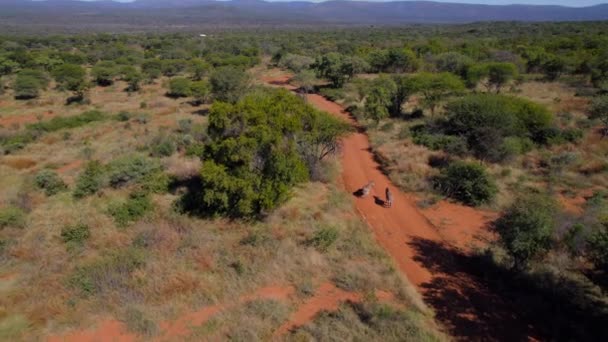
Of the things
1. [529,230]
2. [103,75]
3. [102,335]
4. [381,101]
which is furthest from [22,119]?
[529,230]

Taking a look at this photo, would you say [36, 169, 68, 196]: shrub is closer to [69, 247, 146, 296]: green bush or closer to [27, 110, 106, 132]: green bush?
[69, 247, 146, 296]: green bush

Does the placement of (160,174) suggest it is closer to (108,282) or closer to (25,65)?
(108,282)

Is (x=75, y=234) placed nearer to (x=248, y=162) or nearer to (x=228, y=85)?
(x=248, y=162)

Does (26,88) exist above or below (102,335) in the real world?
above

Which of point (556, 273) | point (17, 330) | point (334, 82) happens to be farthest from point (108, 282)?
point (334, 82)

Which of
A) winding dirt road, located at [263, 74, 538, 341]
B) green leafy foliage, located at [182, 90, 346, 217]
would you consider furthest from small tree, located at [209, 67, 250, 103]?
green leafy foliage, located at [182, 90, 346, 217]

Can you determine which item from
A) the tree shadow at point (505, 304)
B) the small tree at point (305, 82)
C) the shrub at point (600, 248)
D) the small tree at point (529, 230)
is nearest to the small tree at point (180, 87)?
the small tree at point (305, 82)
